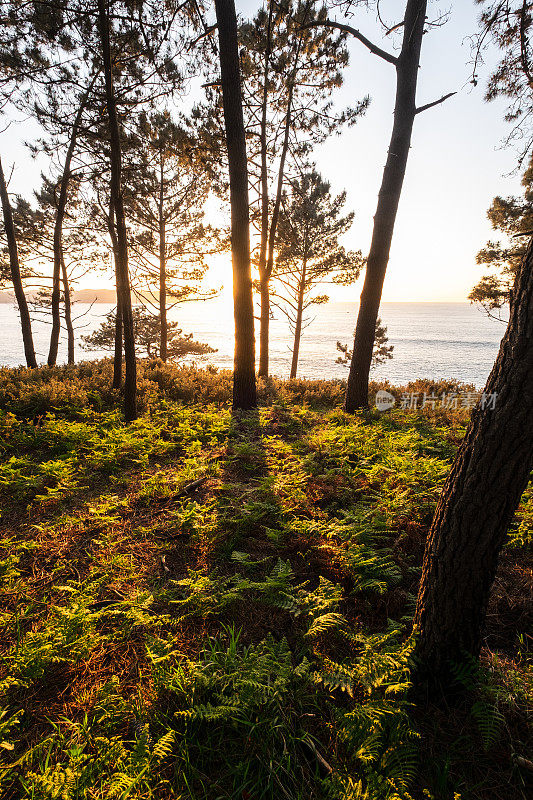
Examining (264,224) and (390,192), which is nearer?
(390,192)

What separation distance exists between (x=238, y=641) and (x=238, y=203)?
24.1 ft

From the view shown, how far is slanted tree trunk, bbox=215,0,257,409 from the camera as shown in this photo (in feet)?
21.2

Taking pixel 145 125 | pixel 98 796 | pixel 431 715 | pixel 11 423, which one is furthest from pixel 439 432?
pixel 145 125

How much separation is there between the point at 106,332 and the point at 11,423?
1957cm

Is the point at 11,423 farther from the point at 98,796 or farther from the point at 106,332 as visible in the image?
the point at 106,332

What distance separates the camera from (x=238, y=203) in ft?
23.1

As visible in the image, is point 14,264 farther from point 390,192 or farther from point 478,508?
point 478,508

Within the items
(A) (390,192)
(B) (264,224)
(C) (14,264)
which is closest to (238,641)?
(A) (390,192)

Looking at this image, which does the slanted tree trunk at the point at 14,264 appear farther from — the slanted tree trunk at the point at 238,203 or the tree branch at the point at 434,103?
the tree branch at the point at 434,103

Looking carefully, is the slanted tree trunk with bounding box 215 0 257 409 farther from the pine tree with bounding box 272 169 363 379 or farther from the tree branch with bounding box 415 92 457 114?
the pine tree with bounding box 272 169 363 379

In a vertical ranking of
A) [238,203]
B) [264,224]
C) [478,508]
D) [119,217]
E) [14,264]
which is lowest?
[478,508]

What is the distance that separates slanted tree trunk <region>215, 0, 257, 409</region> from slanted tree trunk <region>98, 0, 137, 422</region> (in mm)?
2030

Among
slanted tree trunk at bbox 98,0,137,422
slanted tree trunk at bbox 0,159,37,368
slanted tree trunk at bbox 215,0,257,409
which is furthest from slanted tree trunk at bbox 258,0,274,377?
slanted tree trunk at bbox 0,159,37,368

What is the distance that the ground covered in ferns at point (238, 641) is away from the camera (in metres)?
1.63
